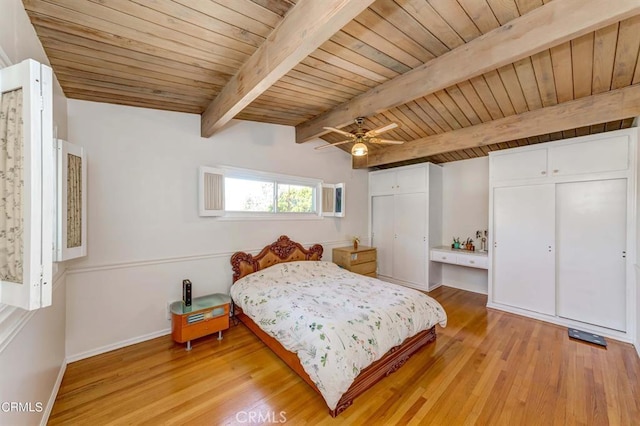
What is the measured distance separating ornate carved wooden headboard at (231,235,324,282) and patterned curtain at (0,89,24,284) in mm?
2424


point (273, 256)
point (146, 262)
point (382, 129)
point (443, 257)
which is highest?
point (382, 129)

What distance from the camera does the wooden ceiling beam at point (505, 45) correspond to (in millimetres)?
1637

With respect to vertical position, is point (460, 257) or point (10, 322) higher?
point (10, 322)

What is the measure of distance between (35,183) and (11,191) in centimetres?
Answer: 19

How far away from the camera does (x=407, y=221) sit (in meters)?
4.96

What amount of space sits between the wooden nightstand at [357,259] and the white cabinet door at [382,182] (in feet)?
4.21

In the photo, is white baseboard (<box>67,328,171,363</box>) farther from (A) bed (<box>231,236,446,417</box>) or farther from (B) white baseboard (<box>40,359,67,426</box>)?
(A) bed (<box>231,236,446,417</box>)

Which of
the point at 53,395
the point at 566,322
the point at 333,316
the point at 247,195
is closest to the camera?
the point at 53,395

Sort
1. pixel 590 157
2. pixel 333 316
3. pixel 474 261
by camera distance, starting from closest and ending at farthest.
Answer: pixel 333 316 → pixel 590 157 → pixel 474 261

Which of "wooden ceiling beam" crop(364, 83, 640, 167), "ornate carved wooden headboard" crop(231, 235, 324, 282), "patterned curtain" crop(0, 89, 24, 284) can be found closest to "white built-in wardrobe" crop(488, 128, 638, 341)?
"wooden ceiling beam" crop(364, 83, 640, 167)

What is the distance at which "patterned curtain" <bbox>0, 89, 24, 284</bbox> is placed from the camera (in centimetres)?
108

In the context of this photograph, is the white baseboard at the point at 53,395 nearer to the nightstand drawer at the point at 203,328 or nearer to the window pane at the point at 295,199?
the nightstand drawer at the point at 203,328

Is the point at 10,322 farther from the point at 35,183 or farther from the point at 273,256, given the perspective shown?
Answer: the point at 273,256

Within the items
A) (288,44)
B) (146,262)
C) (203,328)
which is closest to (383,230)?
(203,328)
